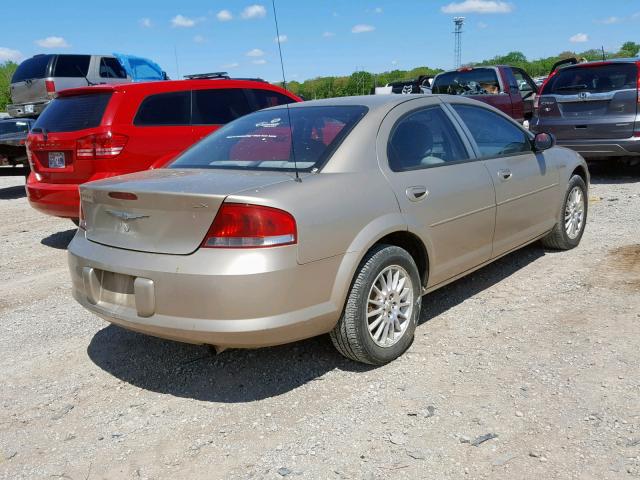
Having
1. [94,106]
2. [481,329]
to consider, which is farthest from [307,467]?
[94,106]

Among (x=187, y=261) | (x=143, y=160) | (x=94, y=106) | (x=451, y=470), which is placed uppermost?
(x=94, y=106)

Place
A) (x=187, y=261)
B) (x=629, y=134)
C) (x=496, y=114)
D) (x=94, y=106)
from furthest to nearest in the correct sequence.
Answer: (x=629, y=134), (x=94, y=106), (x=496, y=114), (x=187, y=261)

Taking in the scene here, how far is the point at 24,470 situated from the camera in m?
2.75

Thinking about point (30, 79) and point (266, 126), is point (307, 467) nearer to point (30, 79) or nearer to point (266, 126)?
point (266, 126)

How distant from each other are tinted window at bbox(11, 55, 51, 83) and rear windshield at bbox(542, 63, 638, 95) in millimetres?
12350

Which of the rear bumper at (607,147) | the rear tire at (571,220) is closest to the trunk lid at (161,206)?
the rear tire at (571,220)

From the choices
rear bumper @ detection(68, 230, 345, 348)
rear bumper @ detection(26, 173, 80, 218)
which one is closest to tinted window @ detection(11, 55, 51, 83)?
rear bumper @ detection(26, 173, 80, 218)

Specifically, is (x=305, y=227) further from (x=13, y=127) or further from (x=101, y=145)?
(x=13, y=127)

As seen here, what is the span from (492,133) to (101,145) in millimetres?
3616

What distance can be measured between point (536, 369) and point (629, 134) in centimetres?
653

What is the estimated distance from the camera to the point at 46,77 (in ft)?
51.2

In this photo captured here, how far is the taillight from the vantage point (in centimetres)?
293

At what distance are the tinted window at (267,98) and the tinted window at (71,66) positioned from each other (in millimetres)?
9628

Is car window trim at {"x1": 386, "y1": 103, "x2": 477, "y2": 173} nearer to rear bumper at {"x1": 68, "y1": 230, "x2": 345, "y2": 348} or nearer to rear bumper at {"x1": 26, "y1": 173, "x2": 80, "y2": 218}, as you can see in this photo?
rear bumper at {"x1": 68, "y1": 230, "x2": 345, "y2": 348}
